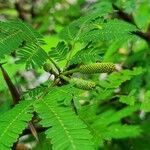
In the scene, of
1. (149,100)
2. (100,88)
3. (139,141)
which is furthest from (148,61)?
(100,88)

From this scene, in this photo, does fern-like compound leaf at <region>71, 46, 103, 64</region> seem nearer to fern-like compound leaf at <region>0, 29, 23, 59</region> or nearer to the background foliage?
the background foliage

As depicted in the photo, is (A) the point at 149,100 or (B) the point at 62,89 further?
(A) the point at 149,100

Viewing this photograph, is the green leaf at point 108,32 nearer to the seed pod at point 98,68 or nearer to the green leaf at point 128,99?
the seed pod at point 98,68

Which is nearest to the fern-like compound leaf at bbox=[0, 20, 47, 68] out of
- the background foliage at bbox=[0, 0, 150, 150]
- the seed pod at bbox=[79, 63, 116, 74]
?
the background foliage at bbox=[0, 0, 150, 150]

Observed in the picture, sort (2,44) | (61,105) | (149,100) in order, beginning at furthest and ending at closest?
(149,100) → (2,44) → (61,105)

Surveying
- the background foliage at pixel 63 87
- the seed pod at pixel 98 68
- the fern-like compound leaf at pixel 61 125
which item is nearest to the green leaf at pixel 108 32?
the background foliage at pixel 63 87

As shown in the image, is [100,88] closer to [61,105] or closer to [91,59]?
[91,59]
